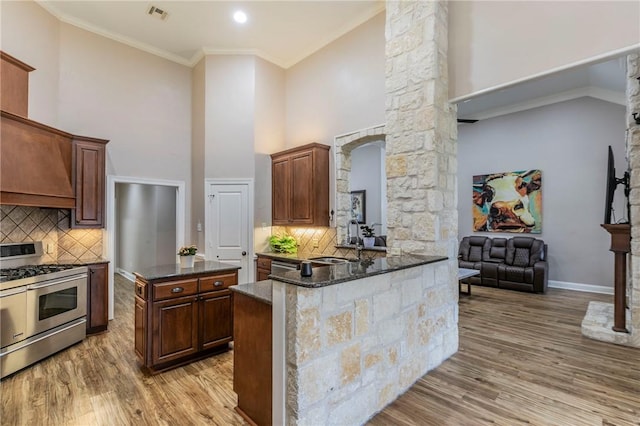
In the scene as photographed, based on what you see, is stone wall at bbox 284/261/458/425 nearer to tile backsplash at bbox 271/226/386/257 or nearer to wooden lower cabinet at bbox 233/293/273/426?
wooden lower cabinet at bbox 233/293/273/426

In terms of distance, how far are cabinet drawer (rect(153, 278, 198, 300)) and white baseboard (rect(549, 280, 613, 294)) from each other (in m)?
6.92

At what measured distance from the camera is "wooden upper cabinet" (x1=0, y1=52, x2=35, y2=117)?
3.26m

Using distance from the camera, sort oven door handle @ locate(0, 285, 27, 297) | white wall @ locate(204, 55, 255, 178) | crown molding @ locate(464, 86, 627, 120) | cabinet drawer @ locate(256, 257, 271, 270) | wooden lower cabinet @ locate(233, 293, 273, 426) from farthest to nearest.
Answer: crown molding @ locate(464, 86, 627, 120) → white wall @ locate(204, 55, 255, 178) → cabinet drawer @ locate(256, 257, 271, 270) → oven door handle @ locate(0, 285, 27, 297) → wooden lower cabinet @ locate(233, 293, 273, 426)

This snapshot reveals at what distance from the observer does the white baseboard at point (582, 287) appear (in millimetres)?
5645

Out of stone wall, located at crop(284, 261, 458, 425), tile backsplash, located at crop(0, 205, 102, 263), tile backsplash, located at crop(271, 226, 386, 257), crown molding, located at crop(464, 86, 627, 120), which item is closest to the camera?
stone wall, located at crop(284, 261, 458, 425)

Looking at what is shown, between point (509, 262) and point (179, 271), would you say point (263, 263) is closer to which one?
point (179, 271)

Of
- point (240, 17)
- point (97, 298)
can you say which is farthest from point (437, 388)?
point (240, 17)

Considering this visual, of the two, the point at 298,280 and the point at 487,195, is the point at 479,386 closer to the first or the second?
the point at 298,280

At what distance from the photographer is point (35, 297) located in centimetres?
307

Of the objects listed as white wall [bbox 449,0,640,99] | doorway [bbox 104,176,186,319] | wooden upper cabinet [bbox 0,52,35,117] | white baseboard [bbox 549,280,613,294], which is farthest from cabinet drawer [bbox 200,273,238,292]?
white baseboard [bbox 549,280,613,294]

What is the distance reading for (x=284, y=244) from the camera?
16.8 ft

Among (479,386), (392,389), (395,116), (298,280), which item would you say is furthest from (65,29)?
(479,386)

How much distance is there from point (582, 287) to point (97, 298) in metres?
8.26

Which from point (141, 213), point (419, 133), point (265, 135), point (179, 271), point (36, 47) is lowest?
point (179, 271)
